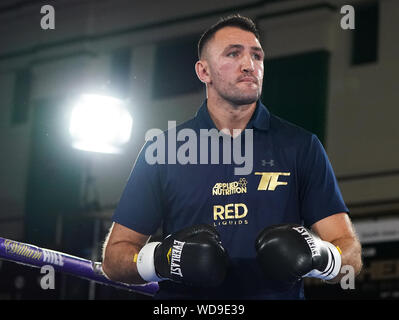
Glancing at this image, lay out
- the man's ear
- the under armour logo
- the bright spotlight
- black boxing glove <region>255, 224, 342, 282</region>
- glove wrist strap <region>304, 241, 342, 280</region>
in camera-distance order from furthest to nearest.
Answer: the bright spotlight
the man's ear
the under armour logo
glove wrist strap <region>304, 241, 342, 280</region>
black boxing glove <region>255, 224, 342, 282</region>

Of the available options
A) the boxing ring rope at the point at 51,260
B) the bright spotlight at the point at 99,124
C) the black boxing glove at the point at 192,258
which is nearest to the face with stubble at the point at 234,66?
the black boxing glove at the point at 192,258

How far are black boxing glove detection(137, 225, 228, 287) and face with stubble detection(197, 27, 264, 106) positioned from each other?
59cm

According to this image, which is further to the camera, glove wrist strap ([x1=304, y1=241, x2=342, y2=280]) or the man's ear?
the man's ear

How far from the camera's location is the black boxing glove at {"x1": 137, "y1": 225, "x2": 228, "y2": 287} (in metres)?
2.60

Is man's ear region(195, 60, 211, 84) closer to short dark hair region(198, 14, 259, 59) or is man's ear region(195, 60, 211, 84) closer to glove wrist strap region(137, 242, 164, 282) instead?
short dark hair region(198, 14, 259, 59)

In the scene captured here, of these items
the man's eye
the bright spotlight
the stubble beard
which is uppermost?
the bright spotlight

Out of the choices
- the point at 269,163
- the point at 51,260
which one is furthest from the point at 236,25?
the point at 51,260

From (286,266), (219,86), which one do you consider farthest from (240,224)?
(219,86)

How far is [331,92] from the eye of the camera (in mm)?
9648

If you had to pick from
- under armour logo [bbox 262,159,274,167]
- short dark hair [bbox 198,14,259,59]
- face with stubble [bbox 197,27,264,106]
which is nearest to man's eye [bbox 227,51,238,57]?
face with stubble [bbox 197,27,264,106]

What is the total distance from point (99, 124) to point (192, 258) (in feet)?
17.1

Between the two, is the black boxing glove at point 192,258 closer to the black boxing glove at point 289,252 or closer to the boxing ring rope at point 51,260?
the black boxing glove at point 289,252

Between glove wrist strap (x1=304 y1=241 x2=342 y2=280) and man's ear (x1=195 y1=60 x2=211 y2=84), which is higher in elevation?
man's ear (x1=195 y1=60 x2=211 y2=84)
